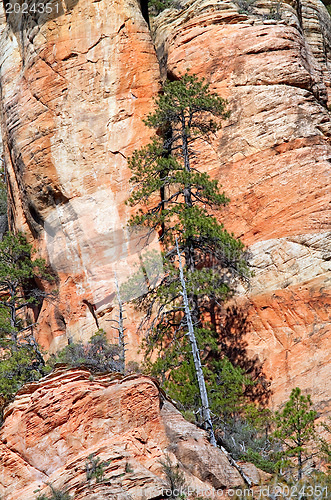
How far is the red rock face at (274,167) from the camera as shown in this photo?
1688cm

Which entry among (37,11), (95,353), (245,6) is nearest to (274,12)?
(245,6)

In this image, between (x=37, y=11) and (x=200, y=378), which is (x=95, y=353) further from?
(x=37, y=11)

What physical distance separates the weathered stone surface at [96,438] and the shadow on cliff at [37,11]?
17.7m

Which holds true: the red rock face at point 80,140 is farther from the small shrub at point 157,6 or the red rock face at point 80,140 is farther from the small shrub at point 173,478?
Answer: the small shrub at point 173,478

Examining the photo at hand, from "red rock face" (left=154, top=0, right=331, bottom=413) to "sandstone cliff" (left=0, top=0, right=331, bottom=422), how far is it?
0.04m

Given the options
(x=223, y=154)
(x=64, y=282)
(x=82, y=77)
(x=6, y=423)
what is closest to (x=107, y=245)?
(x=64, y=282)

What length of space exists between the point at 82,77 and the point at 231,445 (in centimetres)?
1568

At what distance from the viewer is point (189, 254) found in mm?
17453

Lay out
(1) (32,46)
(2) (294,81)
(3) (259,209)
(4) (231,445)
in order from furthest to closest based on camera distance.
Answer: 1. (1) (32,46)
2. (2) (294,81)
3. (3) (259,209)
4. (4) (231,445)

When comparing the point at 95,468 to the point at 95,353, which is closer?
the point at 95,468

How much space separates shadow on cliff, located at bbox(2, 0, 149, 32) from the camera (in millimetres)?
24203

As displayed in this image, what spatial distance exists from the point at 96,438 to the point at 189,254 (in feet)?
24.2

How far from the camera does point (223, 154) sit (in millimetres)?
19922

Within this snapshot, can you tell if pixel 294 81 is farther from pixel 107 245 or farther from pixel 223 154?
pixel 107 245
